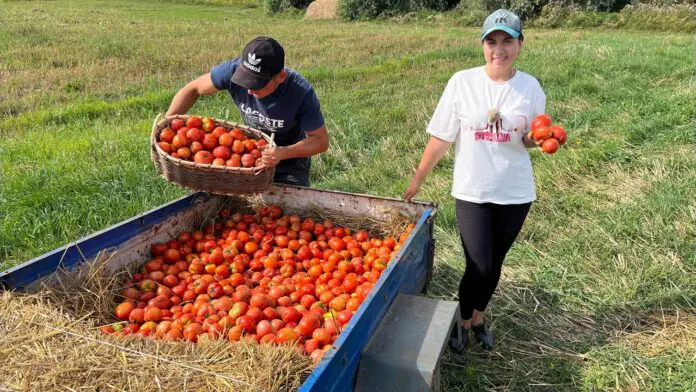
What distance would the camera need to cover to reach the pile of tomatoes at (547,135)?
106 inches

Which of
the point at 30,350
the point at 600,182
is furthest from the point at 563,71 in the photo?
the point at 30,350

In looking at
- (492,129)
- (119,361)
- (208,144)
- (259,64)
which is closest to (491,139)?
(492,129)

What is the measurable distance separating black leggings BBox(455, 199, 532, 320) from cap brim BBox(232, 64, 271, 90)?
1.38m

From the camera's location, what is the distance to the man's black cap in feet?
10.8

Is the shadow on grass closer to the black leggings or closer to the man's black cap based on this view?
the black leggings

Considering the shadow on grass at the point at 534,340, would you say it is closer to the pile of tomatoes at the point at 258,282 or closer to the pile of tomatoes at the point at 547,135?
the pile of tomatoes at the point at 258,282

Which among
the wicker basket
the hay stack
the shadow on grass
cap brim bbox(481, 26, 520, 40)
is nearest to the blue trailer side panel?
the hay stack

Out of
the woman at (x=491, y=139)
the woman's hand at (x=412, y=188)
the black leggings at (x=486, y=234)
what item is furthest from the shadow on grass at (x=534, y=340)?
the woman's hand at (x=412, y=188)

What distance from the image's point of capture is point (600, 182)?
19.1ft

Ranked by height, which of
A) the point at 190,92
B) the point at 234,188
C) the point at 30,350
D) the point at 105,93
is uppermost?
the point at 190,92

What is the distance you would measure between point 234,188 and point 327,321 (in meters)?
1.04

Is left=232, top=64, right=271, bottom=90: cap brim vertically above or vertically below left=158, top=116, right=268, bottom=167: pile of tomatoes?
above

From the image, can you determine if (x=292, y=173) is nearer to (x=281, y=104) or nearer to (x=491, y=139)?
(x=281, y=104)

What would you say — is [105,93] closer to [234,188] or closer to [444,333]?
[234,188]
